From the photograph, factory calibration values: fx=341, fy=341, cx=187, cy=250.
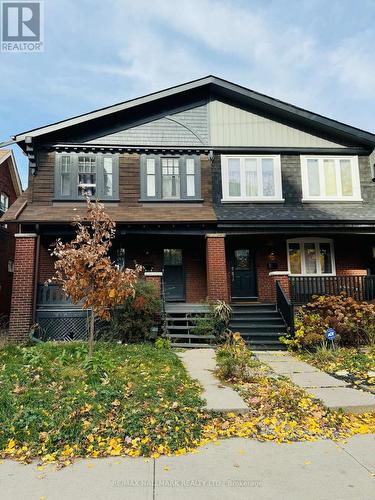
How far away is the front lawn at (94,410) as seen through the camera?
3.62 meters

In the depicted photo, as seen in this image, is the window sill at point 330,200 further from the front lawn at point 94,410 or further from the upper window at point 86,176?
the front lawn at point 94,410

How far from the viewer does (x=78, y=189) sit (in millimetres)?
11633

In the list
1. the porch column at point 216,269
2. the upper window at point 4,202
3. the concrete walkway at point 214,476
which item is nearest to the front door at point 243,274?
the porch column at point 216,269

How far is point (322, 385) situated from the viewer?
5.81 m

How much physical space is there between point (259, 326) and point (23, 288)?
6.93 metres

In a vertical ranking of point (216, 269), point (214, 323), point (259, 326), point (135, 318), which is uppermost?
point (216, 269)

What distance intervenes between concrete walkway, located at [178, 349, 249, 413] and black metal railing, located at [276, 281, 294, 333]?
2.40 m

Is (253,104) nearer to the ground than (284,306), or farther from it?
farther from it

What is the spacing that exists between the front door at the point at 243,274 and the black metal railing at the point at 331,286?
80.2 inches

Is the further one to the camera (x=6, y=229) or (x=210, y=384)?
(x=6, y=229)

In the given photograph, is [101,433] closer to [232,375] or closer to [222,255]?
[232,375]

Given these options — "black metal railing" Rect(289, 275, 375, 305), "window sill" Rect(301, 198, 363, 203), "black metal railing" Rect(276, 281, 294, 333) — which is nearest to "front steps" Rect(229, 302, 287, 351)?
"black metal railing" Rect(276, 281, 294, 333)

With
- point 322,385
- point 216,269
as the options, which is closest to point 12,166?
point 216,269

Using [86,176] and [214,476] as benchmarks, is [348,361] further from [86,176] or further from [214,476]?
[86,176]
